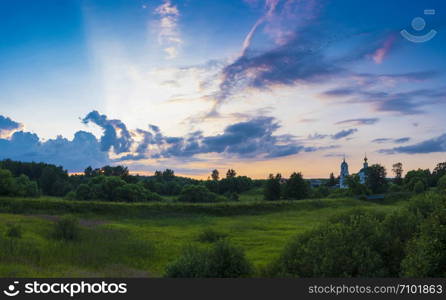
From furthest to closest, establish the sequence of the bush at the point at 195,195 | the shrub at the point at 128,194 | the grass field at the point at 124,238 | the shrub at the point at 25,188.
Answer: the bush at the point at 195,195, the shrub at the point at 128,194, the shrub at the point at 25,188, the grass field at the point at 124,238

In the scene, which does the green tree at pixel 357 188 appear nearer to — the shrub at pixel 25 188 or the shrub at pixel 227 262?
the shrub at pixel 25 188

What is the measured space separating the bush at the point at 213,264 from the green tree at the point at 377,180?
104586mm

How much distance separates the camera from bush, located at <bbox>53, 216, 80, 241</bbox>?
36.9m

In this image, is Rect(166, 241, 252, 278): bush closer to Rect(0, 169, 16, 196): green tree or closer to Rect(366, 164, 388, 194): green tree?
Result: Rect(0, 169, 16, 196): green tree

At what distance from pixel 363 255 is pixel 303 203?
61.2 metres

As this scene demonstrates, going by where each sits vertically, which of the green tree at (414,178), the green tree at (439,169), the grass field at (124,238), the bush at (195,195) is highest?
the green tree at (439,169)

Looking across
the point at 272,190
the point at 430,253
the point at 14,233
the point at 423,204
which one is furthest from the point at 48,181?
the point at 430,253

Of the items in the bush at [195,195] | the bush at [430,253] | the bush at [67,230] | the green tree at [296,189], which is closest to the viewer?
the bush at [430,253]

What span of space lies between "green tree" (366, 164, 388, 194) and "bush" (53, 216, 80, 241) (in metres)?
99.7

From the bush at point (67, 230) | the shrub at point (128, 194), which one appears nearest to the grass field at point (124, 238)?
the bush at point (67, 230)

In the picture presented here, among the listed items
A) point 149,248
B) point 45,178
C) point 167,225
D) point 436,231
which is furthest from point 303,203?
point 45,178

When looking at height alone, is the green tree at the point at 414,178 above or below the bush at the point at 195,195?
above

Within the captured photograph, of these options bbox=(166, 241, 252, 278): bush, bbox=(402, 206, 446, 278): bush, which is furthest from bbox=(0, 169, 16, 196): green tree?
bbox=(402, 206, 446, 278): bush

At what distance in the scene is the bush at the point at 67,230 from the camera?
36.9 meters
